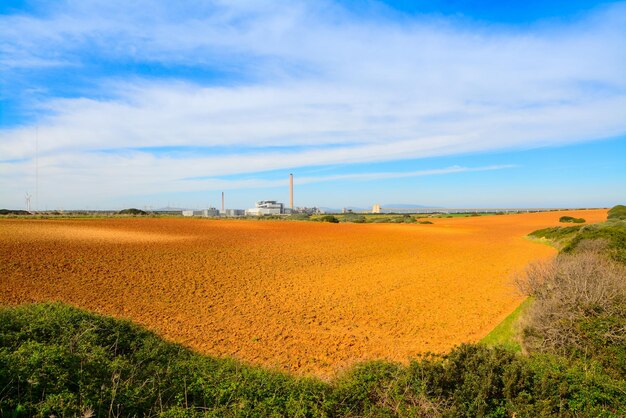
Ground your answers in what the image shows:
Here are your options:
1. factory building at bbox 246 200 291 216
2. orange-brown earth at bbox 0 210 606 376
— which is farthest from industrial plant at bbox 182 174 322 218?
orange-brown earth at bbox 0 210 606 376

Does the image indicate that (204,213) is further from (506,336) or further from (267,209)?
(506,336)

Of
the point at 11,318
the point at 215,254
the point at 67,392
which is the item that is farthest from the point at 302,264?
the point at 67,392

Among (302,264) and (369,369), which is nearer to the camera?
(369,369)

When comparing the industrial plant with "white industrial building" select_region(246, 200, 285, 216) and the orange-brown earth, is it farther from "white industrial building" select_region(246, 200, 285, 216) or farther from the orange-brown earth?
the orange-brown earth

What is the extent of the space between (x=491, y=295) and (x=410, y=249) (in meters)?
12.9

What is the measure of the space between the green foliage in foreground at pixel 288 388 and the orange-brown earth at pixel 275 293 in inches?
98.8

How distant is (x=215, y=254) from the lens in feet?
71.7

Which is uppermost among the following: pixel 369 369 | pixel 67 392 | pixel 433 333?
pixel 67 392

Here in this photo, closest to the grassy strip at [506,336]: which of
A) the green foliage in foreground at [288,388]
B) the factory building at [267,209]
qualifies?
the green foliage in foreground at [288,388]

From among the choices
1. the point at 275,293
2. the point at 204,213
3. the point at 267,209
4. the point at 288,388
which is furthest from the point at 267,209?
the point at 288,388

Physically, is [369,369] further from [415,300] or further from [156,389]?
[415,300]

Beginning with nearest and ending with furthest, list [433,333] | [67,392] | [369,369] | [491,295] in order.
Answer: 1. [67,392]
2. [369,369]
3. [433,333]
4. [491,295]

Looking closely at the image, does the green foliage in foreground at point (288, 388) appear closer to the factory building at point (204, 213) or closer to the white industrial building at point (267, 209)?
the factory building at point (204, 213)

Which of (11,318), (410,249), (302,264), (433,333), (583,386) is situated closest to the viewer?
(583,386)
